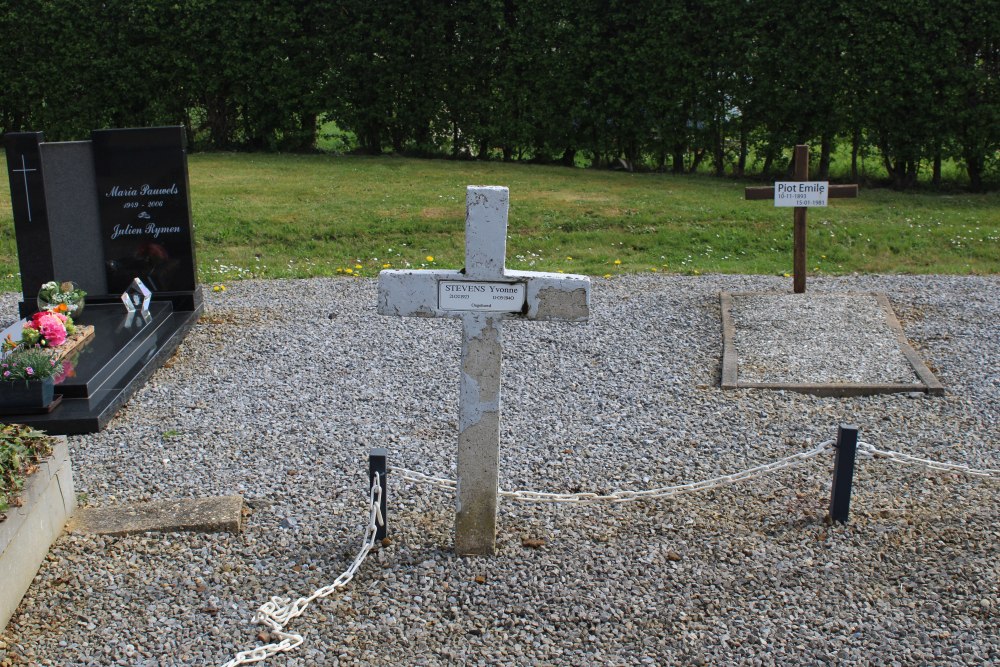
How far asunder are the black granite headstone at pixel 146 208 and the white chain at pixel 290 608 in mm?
5213

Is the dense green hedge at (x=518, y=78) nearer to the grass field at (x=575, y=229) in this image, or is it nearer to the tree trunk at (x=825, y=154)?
the tree trunk at (x=825, y=154)

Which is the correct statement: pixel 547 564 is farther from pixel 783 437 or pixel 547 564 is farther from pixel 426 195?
pixel 426 195

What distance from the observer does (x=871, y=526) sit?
468 cm

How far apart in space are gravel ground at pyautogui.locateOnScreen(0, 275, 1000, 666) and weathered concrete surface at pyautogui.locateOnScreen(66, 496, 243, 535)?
10cm

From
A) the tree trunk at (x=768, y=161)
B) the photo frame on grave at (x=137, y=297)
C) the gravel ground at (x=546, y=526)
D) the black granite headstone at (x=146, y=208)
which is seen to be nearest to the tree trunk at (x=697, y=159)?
the tree trunk at (x=768, y=161)

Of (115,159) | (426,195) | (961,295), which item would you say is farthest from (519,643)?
(426,195)

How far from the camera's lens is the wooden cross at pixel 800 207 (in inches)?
360

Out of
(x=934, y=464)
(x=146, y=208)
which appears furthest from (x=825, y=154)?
(x=934, y=464)

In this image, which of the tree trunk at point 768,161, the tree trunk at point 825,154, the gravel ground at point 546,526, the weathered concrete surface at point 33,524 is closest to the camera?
the gravel ground at point 546,526

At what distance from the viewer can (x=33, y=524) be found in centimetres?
423

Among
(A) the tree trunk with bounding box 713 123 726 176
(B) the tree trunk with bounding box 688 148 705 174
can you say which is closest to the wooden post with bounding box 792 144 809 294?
(A) the tree trunk with bounding box 713 123 726 176

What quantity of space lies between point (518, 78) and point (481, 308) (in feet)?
42.4

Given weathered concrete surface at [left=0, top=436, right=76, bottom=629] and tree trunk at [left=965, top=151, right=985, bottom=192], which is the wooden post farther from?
weathered concrete surface at [left=0, top=436, right=76, bottom=629]

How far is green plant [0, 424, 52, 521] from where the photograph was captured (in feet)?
13.8
